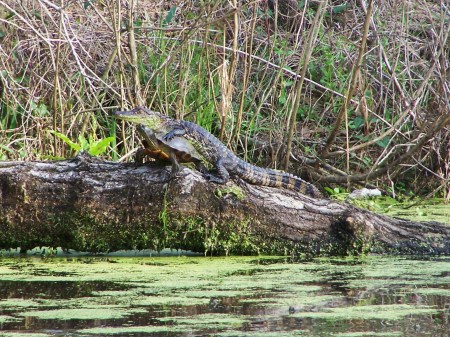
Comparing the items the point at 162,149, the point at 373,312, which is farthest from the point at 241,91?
the point at 373,312

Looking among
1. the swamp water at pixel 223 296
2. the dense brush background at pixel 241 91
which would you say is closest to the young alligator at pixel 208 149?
the swamp water at pixel 223 296

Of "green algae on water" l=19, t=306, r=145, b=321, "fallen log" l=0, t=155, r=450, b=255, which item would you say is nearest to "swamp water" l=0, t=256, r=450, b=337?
"green algae on water" l=19, t=306, r=145, b=321

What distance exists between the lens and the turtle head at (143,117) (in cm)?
481

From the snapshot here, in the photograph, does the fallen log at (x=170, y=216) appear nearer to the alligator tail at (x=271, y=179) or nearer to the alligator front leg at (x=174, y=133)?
the alligator front leg at (x=174, y=133)

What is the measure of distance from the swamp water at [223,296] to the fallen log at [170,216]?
0.41 ft

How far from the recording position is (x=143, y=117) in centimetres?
486

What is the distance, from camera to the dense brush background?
6.64 metres

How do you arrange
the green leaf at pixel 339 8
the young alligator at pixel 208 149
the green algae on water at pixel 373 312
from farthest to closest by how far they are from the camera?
the green leaf at pixel 339 8 < the young alligator at pixel 208 149 < the green algae on water at pixel 373 312

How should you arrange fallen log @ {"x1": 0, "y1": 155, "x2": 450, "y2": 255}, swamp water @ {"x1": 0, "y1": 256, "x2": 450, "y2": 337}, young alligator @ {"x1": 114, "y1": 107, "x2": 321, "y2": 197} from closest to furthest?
1. swamp water @ {"x1": 0, "y1": 256, "x2": 450, "y2": 337}
2. fallen log @ {"x1": 0, "y1": 155, "x2": 450, "y2": 255}
3. young alligator @ {"x1": 114, "y1": 107, "x2": 321, "y2": 197}

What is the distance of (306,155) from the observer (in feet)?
24.1

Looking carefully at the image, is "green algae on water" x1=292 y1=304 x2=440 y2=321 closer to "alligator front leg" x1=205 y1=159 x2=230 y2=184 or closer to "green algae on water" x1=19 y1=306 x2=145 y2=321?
"green algae on water" x1=19 y1=306 x2=145 y2=321

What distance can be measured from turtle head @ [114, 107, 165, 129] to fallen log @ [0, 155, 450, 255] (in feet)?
1.29

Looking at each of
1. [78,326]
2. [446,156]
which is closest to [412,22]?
[446,156]

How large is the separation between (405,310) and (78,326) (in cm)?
128
